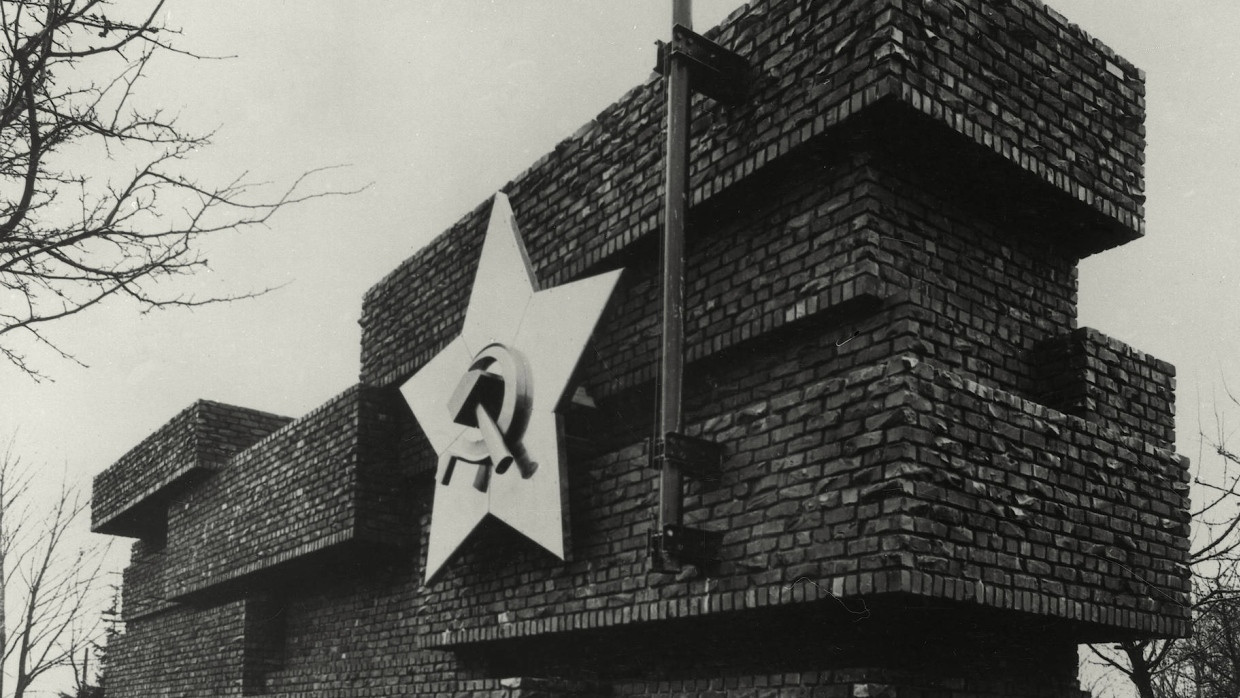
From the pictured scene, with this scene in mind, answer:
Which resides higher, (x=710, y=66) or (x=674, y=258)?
(x=710, y=66)

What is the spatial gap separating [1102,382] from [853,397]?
174 centimetres

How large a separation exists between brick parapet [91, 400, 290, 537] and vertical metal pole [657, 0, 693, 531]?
9.65 m

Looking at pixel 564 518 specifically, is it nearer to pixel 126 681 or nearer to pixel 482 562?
pixel 482 562

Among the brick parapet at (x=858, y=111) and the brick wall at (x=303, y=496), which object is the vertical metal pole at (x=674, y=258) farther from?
the brick wall at (x=303, y=496)

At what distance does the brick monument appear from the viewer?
5844mm

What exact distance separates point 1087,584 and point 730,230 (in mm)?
2688

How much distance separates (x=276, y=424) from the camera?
16453mm

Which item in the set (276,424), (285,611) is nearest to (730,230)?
(285,611)

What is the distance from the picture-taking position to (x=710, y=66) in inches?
266

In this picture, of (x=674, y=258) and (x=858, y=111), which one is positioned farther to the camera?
(x=674, y=258)

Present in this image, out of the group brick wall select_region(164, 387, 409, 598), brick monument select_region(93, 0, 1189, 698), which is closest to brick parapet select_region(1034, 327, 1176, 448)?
brick monument select_region(93, 0, 1189, 698)

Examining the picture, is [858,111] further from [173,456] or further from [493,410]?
[173,456]

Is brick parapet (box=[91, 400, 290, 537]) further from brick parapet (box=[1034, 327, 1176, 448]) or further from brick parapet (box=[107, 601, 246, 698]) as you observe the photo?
brick parapet (box=[1034, 327, 1176, 448])

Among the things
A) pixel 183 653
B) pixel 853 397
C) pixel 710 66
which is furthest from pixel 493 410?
pixel 183 653
